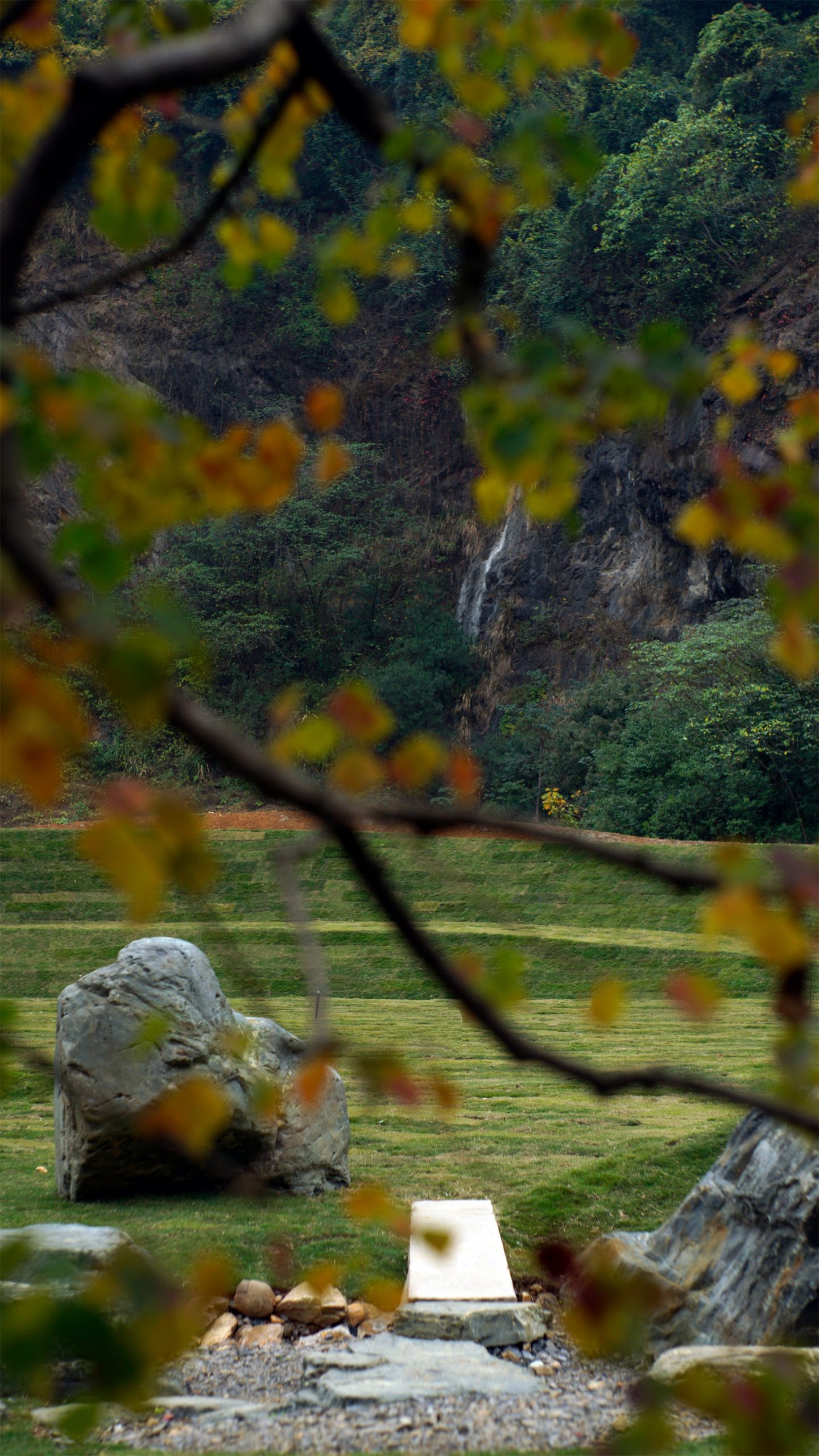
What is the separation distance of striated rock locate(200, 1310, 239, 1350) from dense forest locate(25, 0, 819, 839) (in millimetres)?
15795

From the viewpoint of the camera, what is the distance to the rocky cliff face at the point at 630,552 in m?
24.1

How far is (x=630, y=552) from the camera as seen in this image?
26797 millimetres

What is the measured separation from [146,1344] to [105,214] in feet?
3.20

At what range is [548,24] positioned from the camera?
1332mm

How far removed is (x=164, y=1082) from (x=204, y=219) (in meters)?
4.98

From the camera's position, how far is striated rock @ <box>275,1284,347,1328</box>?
495 cm

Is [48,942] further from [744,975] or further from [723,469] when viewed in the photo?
[723,469]

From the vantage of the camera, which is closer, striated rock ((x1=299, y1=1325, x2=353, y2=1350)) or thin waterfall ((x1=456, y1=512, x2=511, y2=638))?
striated rock ((x1=299, y1=1325, x2=353, y2=1350))

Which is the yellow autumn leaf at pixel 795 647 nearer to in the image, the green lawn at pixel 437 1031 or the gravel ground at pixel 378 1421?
the green lawn at pixel 437 1031

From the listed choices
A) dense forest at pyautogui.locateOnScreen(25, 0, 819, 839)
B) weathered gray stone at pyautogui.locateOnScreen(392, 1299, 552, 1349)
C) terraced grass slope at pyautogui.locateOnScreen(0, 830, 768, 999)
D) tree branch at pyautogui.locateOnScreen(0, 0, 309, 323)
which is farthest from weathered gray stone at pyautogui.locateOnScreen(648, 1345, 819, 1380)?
dense forest at pyautogui.locateOnScreen(25, 0, 819, 839)

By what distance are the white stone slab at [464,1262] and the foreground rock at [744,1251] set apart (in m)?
0.45

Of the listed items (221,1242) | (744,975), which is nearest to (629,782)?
(744,975)

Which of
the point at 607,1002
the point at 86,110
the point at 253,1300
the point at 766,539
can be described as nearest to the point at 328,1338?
the point at 253,1300

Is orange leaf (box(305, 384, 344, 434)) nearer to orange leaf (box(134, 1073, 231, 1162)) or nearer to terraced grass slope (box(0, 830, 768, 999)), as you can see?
orange leaf (box(134, 1073, 231, 1162))
